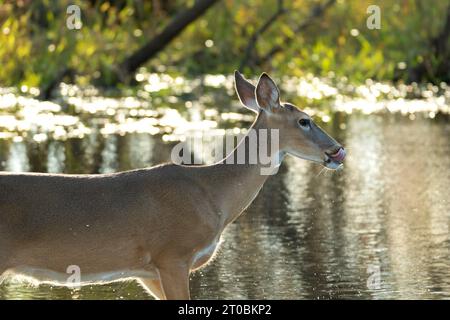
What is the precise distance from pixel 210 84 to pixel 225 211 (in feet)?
54.8

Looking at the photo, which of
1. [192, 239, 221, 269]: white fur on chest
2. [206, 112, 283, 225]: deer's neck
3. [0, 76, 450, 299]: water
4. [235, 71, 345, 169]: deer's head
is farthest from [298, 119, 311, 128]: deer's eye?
[0, 76, 450, 299]: water

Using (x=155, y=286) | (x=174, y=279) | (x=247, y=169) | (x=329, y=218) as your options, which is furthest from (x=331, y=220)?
(x=174, y=279)

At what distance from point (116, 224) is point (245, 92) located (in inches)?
57.0

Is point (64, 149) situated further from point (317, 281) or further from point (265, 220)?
point (317, 281)

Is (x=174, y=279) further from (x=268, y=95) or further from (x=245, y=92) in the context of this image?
(x=245, y=92)

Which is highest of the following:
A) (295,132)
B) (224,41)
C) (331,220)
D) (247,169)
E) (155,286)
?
(224,41)

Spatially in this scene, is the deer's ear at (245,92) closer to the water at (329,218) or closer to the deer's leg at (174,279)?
the water at (329,218)

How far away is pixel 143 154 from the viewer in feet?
53.0

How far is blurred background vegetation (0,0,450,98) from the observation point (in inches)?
894

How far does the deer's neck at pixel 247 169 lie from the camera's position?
870cm

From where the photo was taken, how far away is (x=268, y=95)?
29.2ft

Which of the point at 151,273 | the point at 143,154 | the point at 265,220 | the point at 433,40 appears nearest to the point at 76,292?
the point at 151,273

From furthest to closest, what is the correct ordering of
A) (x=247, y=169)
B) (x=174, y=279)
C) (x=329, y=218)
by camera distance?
(x=329, y=218)
(x=247, y=169)
(x=174, y=279)

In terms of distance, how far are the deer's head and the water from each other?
1005 millimetres
